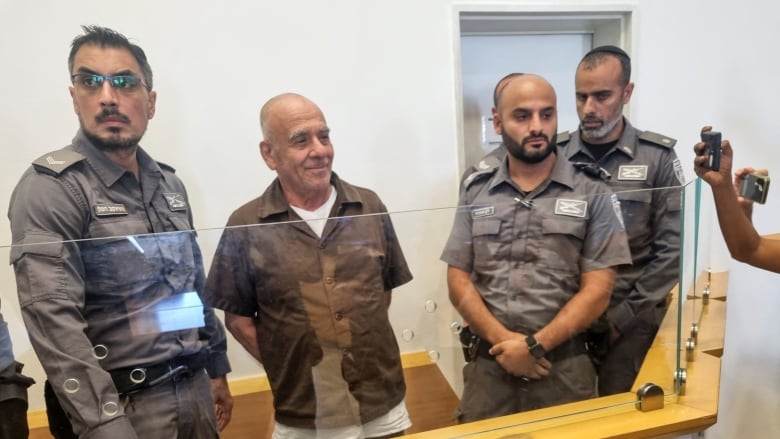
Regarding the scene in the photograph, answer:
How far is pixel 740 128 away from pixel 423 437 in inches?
92.7

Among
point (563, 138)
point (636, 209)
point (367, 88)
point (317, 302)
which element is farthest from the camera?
point (367, 88)

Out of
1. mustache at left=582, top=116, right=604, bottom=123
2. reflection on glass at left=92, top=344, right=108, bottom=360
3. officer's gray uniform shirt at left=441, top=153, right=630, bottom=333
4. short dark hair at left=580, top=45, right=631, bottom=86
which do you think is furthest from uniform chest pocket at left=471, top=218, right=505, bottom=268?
short dark hair at left=580, top=45, right=631, bottom=86

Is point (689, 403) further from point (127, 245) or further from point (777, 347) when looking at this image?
point (777, 347)

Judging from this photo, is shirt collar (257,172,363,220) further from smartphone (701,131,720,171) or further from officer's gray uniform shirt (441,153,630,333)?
smartphone (701,131,720,171)

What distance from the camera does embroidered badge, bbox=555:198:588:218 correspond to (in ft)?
3.81

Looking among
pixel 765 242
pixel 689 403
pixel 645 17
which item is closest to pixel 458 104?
pixel 645 17

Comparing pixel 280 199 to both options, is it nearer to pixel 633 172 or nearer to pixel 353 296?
pixel 353 296

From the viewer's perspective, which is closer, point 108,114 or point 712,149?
point 712,149

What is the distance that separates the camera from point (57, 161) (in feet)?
3.89

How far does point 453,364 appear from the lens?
1.18 meters

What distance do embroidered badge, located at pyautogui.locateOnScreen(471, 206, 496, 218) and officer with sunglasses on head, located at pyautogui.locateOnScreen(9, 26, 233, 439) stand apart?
0.59m

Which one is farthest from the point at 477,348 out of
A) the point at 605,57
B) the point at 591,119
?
the point at 605,57

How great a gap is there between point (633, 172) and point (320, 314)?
1235 millimetres

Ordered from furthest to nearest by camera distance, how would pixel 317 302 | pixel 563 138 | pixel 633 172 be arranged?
pixel 563 138 < pixel 633 172 < pixel 317 302
